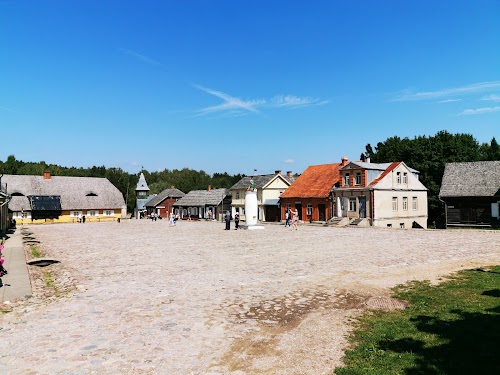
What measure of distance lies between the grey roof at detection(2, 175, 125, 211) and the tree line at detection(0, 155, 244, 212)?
23.6 meters

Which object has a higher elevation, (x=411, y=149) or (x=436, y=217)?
(x=411, y=149)

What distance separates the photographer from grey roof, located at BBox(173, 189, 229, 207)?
68562mm

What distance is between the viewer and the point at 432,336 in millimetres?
7547

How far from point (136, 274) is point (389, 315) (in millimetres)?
9742

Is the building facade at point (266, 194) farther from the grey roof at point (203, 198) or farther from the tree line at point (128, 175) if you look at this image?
the tree line at point (128, 175)

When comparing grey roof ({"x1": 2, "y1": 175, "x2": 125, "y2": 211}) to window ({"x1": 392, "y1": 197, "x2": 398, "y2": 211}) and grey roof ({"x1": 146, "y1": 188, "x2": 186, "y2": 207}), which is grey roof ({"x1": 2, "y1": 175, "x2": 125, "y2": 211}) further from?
window ({"x1": 392, "y1": 197, "x2": 398, "y2": 211})

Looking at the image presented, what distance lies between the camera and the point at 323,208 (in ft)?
161

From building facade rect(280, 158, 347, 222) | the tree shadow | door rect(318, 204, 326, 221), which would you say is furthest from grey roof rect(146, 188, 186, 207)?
the tree shadow

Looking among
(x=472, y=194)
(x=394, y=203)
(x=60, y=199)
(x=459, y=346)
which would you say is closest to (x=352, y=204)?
(x=394, y=203)

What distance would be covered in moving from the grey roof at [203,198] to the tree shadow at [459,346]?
5939 cm

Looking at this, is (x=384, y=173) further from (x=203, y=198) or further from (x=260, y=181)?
(x=203, y=198)

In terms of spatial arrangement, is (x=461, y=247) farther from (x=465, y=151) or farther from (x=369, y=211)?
(x=465, y=151)

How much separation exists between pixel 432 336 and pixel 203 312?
5142 millimetres

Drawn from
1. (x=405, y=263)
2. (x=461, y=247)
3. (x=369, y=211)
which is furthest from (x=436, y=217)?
(x=405, y=263)
